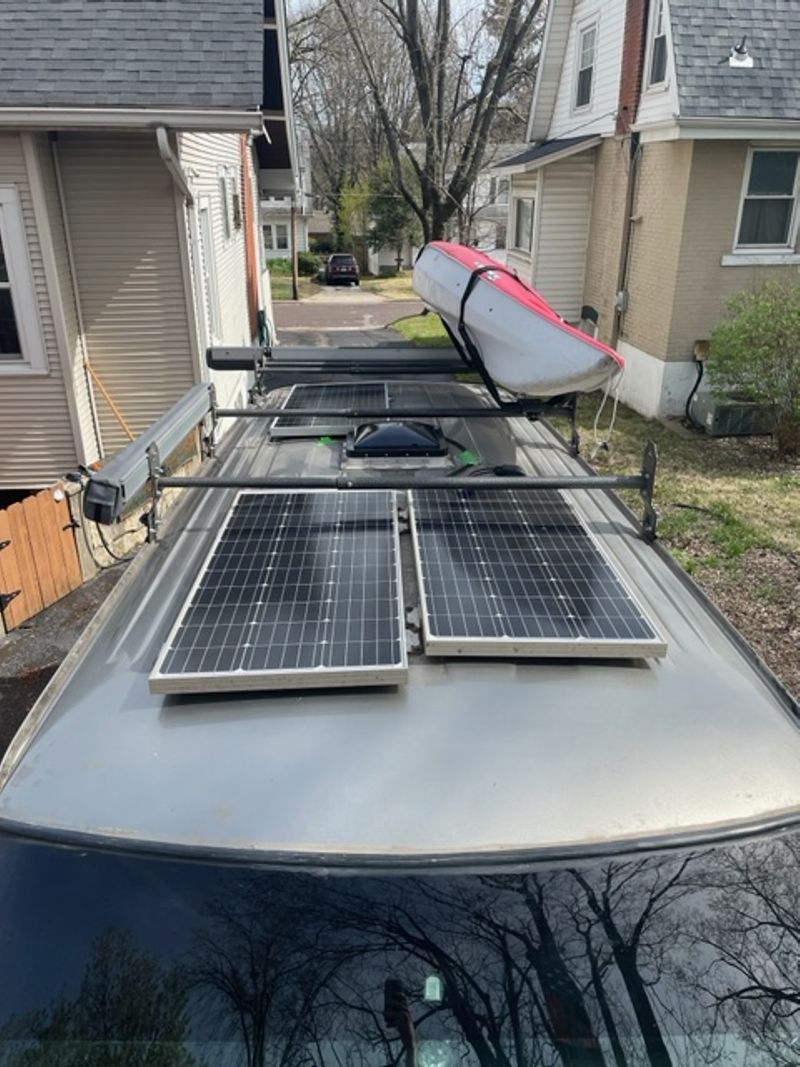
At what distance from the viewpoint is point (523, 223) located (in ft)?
61.8

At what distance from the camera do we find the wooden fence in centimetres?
653

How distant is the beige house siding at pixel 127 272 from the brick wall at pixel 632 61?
8.63 m

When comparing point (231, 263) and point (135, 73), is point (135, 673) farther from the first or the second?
point (231, 263)

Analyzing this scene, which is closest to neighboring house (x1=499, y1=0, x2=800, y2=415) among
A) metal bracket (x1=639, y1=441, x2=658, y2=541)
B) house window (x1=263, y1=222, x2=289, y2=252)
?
metal bracket (x1=639, y1=441, x2=658, y2=541)

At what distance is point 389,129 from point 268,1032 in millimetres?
25180

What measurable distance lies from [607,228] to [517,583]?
46.5 feet

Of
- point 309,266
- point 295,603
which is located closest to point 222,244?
point 295,603

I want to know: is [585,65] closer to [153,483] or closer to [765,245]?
[765,245]

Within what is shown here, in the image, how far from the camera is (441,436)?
4211mm

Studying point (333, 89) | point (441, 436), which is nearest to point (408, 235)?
point (333, 89)

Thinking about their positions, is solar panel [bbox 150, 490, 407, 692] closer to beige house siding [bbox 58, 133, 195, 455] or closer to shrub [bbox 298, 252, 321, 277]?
beige house siding [bbox 58, 133, 195, 455]

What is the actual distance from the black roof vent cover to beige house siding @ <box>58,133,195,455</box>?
18.9 ft

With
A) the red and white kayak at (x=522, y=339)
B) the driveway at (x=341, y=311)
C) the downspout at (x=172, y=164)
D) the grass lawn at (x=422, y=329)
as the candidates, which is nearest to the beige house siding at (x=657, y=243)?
the grass lawn at (x=422, y=329)

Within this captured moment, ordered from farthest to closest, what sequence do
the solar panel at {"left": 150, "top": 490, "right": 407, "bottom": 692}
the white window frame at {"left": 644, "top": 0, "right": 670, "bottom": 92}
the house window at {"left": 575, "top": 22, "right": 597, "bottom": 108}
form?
the house window at {"left": 575, "top": 22, "right": 597, "bottom": 108}
the white window frame at {"left": 644, "top": 0, "right": 670, "bottom": 92}
the solar panel at {"left": 150, "top": 490, "right": 407, "bottom": 692}
